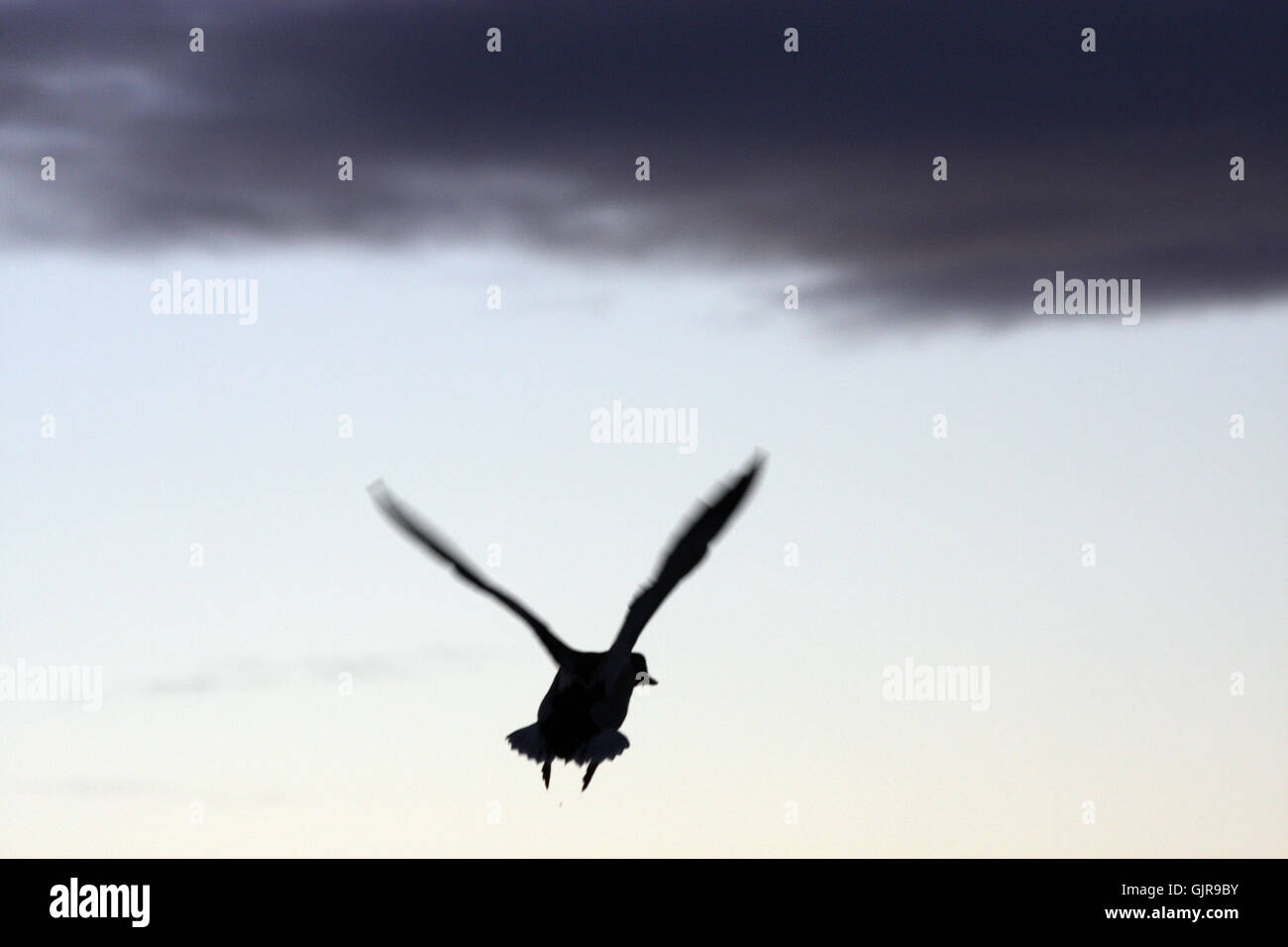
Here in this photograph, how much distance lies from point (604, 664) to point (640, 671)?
76 cm

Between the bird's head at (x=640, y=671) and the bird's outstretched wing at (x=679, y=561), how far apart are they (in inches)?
9.1

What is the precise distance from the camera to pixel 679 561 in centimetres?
2555

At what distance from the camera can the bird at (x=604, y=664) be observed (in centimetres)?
2553

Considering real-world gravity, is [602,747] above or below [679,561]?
below

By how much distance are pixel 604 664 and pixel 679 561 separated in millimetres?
2001

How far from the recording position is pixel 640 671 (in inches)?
1038

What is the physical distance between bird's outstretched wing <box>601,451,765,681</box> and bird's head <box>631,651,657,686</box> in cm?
23

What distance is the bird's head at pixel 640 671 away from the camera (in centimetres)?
2622

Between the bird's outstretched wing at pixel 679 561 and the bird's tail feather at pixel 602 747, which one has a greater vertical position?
the bird's outstretched wing at pixel 679 561

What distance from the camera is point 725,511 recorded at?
84.8 ft
